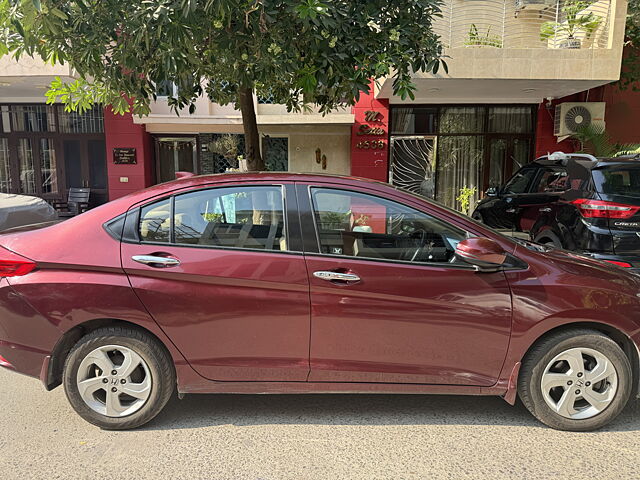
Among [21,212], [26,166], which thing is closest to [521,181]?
[21,212]

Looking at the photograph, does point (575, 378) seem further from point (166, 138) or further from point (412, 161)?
point (166, 138)

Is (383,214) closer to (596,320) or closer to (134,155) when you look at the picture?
(596,320)

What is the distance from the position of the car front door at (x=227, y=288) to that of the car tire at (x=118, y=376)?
0.20 meters

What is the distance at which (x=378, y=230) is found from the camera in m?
3.22

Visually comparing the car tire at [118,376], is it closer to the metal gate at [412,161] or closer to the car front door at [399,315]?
the car front door at [399,315]

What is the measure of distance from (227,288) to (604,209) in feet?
13.3

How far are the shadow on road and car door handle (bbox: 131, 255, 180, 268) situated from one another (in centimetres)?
110

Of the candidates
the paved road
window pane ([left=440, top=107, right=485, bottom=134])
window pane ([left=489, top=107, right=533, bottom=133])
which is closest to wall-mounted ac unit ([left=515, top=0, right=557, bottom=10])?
window pane ([left=489, top=107, right=533, bottom=133])

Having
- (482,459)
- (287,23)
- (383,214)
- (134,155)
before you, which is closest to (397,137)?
(134,155)

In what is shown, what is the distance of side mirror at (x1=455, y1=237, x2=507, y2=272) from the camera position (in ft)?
9.45

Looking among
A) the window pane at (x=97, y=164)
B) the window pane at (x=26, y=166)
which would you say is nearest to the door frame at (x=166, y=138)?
the window pane at (x=97, y=164)

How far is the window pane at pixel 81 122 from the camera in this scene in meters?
11.9

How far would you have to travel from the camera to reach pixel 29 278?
116 inches

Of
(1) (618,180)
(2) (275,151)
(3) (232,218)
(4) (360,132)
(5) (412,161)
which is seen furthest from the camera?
(2) (275,151)
